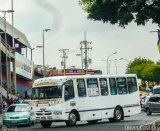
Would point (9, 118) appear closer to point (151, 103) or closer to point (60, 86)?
point (60, 86)

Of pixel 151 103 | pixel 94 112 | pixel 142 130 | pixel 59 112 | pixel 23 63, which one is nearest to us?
pixel 142 130

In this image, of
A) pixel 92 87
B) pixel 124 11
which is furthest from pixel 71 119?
pixel 124 11

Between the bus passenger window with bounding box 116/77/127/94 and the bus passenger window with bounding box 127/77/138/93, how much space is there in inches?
14.0

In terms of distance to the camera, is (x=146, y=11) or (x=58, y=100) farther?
(x=58, y=100)

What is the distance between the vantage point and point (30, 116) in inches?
1252

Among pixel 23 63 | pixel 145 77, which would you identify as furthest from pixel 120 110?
pixel 145 77

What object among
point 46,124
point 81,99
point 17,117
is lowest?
point 46,124

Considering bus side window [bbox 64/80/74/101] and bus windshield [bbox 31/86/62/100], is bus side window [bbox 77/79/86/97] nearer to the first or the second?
bus side window [bbox 64/80/74/101]

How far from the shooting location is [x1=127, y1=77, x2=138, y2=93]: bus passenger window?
35.3 metres

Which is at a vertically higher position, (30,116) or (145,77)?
(145,77)

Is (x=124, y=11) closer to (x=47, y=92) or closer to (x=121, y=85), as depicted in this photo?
(x=47, y=92)

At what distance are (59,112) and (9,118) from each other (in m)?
4.58

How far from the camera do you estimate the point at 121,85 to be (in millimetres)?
34812

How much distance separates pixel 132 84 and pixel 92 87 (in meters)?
3.74
